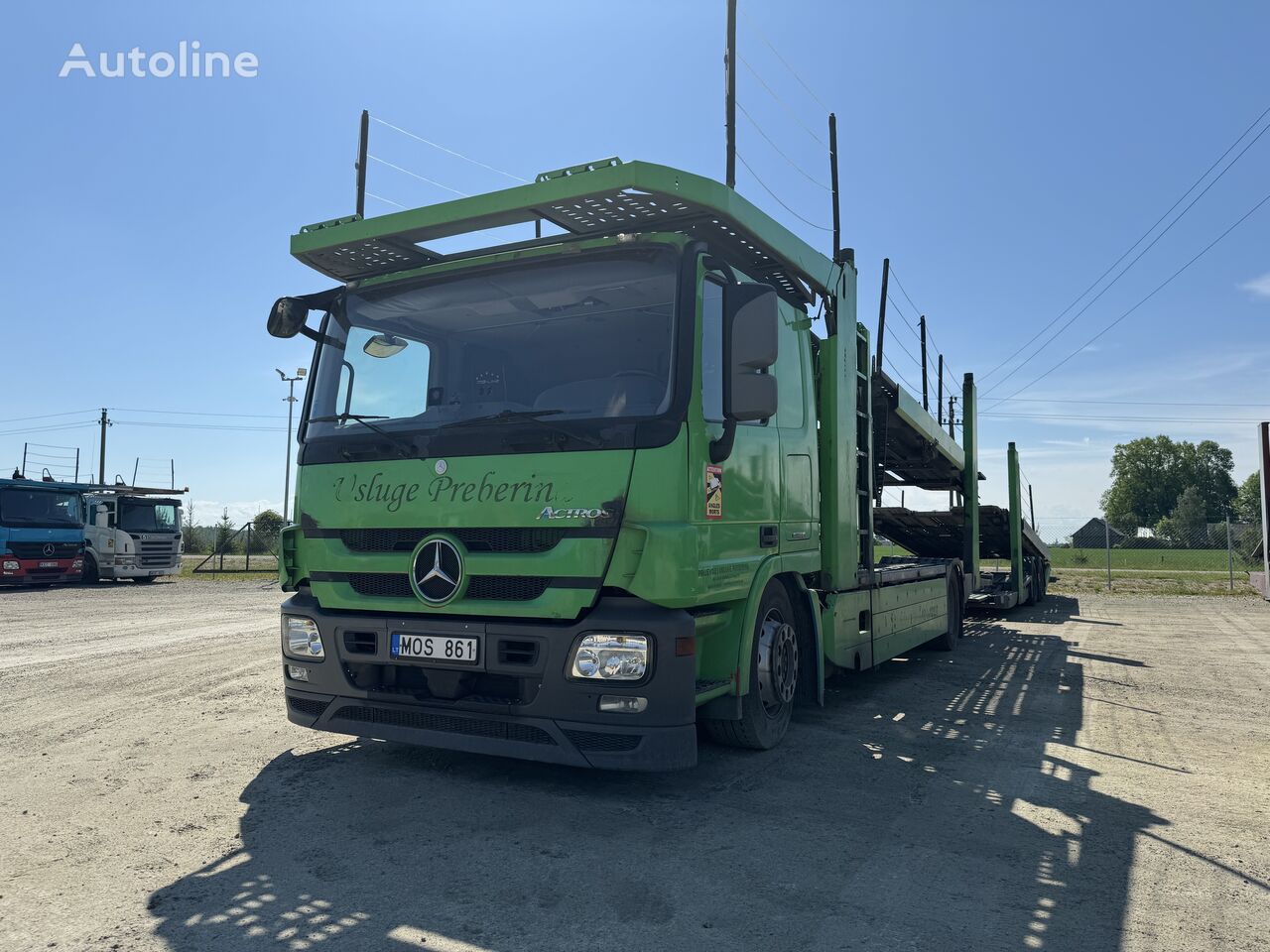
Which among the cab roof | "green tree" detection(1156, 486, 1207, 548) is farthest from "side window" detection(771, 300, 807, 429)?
"green tree" detection(1156, 486, 1207, 548)

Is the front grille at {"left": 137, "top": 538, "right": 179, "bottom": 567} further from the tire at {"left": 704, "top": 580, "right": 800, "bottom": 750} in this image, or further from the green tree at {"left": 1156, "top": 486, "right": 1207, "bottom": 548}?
the green tree at {"left": 1156, "top": 486, "right": 1207, "bottom": 548}

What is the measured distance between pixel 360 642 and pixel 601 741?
1370mm

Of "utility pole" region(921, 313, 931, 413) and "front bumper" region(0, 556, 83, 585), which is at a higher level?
"utility pole" region(921, 313, 931, 413)

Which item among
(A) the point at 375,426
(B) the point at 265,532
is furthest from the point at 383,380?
(B) the point at 265,532

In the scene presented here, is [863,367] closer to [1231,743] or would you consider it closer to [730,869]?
[1231,743]

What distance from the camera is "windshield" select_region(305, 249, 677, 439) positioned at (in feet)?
13.3

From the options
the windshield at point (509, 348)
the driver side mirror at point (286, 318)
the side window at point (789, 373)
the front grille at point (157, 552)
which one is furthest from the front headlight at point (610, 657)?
the front grille at point (157, 552)

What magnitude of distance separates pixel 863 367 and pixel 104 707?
6.10 metres

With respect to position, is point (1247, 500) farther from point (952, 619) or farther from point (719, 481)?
point (719, 481)

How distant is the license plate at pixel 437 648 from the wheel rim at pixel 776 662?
5.35 feet

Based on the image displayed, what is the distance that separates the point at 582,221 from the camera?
4320mm

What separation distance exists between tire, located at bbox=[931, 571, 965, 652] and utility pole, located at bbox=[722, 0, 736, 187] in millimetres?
5209

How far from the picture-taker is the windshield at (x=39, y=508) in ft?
63.8

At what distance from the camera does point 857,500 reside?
621 cm
